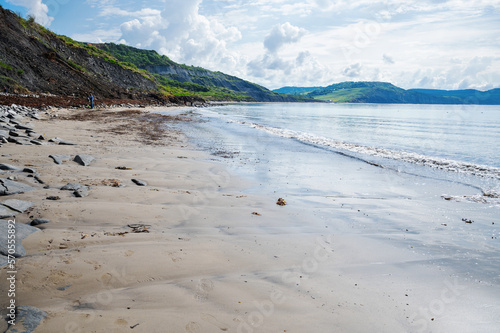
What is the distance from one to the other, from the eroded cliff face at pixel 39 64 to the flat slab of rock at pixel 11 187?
Result: 38.0 m

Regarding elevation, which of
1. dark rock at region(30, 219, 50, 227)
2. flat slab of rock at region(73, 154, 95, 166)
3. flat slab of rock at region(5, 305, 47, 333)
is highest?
flat slab of rock at region(73, 154, 95, 166)

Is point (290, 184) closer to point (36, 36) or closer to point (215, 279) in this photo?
point (215, 279)

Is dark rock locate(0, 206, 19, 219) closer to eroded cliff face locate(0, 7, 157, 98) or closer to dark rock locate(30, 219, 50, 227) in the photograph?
dark rock locate(30, 219, 50, 227)

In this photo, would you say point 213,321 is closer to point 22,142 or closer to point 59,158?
point 59,158

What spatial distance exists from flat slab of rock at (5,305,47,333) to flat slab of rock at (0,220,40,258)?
134cm

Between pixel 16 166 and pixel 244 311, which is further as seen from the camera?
pixel 16 166

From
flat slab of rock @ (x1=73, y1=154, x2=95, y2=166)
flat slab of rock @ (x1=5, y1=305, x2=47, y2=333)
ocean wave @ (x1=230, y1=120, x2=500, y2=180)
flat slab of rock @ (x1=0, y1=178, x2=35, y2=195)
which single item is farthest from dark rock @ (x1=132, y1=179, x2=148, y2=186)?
ocean wave @ (x1=230, y1=120, x2=500, y2=180)

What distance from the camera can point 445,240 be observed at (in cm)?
593

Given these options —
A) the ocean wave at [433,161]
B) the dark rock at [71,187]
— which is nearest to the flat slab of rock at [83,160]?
the dark rock at [71,187]

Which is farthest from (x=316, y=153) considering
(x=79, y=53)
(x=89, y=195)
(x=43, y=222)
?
(x=79, y=53)

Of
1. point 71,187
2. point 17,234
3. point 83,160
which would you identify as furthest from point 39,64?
point 17,234

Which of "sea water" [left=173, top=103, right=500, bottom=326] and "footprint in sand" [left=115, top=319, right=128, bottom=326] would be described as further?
"sea water" [left=173, top=103, right=500, bottom=326]

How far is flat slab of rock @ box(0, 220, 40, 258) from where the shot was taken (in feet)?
12.8

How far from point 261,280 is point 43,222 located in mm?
4015
